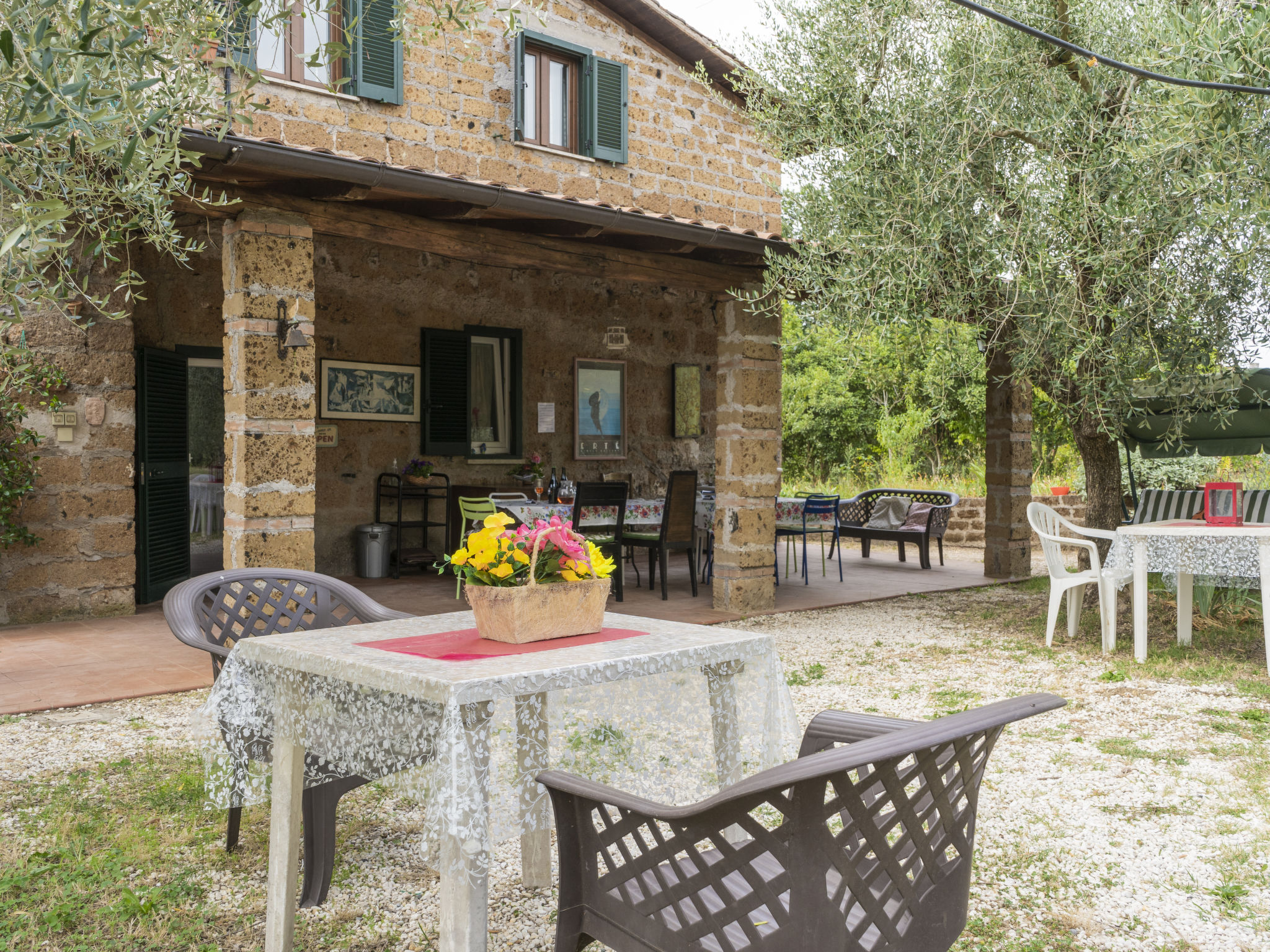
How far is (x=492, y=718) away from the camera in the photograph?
6.17 feet

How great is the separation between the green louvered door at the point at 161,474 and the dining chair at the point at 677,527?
3.43 metres

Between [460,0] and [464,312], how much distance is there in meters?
6.11

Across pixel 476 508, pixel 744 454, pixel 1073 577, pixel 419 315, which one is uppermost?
pixel 419 315

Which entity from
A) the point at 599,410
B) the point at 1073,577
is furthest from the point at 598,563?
the point at 599,410

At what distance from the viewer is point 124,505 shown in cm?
679

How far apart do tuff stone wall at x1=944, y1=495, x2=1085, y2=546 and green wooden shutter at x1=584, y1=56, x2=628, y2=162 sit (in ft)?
21.1

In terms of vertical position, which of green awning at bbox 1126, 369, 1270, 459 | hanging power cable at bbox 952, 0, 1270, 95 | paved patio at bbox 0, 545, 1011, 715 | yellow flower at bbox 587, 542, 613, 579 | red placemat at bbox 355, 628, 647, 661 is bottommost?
paved patio at bbox 0, 545, 1011, 715

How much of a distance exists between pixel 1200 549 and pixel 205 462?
7.71 meters

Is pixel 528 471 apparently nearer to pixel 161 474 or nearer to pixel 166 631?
pixel 161 474

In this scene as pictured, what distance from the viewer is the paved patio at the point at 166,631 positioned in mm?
4902

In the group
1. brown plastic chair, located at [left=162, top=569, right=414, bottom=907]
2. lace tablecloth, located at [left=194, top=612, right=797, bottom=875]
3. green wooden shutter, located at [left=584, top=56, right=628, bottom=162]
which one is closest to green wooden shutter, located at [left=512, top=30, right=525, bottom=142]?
green wooden shutter, located at [left=584, top=56, right=628, bottom=162]

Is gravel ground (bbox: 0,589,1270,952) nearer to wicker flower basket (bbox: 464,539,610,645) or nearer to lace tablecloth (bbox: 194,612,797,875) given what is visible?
lace tablecloth (bbox: 194,612,797,875)

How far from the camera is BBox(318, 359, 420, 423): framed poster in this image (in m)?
8.51

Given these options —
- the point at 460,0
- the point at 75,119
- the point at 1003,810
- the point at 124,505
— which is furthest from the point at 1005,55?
the point at 124,505
